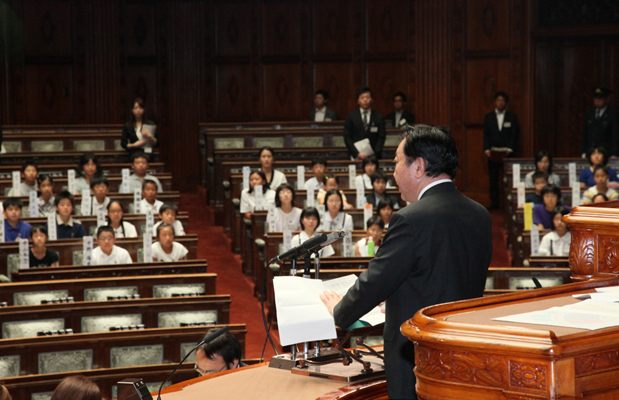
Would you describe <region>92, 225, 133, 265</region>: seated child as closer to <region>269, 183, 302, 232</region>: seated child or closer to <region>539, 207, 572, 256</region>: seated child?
<region>269, 183, 302, 232</region>: seated child

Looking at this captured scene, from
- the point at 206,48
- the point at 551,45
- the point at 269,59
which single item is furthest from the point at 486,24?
the point at 206,48

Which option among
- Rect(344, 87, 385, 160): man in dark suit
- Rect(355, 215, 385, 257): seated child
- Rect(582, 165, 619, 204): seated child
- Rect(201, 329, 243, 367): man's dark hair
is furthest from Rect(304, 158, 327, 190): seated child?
Rect(201, 329, 243, 367): man's dark hair

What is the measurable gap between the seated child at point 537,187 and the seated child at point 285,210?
2.38 metres

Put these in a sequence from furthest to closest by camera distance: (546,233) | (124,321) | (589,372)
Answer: (546,233) < (124,321) < (589,372)

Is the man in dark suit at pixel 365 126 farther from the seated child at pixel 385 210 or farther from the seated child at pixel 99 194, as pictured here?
the seated child at pixel 99 194

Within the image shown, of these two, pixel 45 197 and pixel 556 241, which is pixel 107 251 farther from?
pixel 556 241

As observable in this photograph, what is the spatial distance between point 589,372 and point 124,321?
12.6 feet

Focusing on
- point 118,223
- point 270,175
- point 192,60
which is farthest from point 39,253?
point 192,60

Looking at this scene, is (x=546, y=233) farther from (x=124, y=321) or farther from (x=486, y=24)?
(x=486, y=24)

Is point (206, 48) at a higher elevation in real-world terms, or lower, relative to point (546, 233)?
higher

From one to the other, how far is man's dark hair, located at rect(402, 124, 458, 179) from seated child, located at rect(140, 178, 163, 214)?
18.5ft

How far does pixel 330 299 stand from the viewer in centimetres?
217

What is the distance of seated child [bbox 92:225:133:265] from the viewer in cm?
598

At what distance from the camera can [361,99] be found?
885 centimetres
